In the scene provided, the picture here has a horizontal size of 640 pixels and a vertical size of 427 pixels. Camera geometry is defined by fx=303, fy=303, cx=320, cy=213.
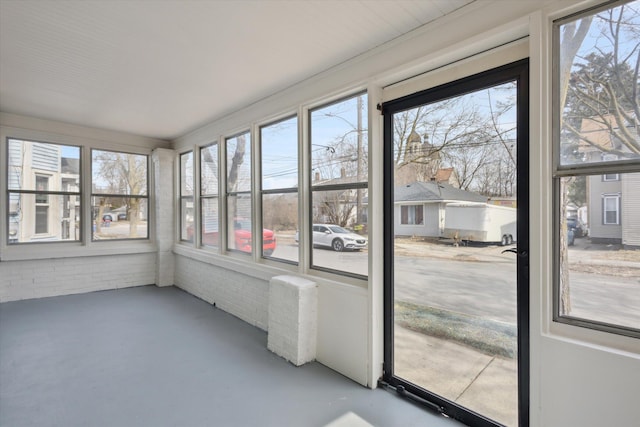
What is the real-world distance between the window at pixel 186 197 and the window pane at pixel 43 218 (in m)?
1.68

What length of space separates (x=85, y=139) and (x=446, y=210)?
6.03m

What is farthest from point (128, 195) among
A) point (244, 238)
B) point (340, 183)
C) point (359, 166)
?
point (359, 166)

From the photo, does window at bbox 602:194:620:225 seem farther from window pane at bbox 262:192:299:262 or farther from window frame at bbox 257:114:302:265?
window pane at bbox 262:192:299:262

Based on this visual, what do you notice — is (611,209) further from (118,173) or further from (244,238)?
(118,173)

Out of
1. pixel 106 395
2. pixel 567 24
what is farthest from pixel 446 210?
pixel 106 395

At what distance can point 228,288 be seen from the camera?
4461 millimetres

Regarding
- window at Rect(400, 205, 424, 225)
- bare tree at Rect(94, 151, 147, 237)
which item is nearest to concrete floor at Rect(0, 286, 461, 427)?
window at Rect(400, 205, 424, 225)

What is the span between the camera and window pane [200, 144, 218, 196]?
500 cm

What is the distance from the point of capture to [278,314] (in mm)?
3131

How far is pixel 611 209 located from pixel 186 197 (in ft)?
19.3

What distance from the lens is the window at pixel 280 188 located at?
356 centimetres

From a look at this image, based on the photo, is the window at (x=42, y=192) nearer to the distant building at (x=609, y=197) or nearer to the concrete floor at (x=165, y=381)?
the concrete floor at (x=165, y=381)

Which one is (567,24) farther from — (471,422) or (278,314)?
(278,314)

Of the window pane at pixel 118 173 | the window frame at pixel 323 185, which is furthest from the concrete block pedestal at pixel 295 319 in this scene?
the window pane at pixel 118 173
